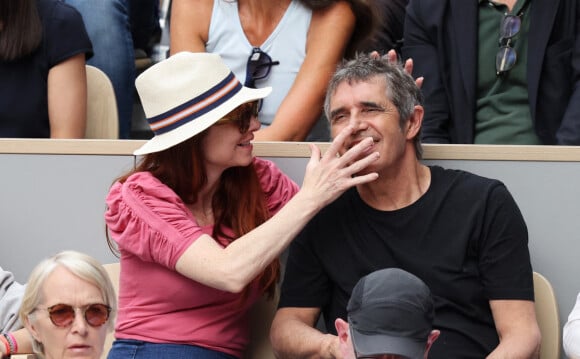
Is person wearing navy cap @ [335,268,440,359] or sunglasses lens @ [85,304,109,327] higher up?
person wearing navy cap @ [335,268,440,359]

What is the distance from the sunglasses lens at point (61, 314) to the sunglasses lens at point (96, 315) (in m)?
0.04

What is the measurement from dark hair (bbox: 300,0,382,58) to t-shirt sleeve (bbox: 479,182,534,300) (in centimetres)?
107

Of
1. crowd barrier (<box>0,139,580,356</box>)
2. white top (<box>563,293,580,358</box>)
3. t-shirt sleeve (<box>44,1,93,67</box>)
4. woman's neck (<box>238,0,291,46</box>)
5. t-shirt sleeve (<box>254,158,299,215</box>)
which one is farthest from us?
woman's neck (<box>238,0,291,46</box>)

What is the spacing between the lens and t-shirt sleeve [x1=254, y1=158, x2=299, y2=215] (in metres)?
3.17

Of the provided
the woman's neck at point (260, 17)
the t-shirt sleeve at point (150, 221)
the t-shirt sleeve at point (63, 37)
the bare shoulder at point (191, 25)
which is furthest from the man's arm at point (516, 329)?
the t-shirt sleeve at point (63, 37)

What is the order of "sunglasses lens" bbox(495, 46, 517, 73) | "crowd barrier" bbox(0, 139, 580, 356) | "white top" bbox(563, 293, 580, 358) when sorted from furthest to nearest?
"sunglasses lens" bbox(495, 46, 517, 73), "crowd barrier" bbox(0, 139, 580, 356), "white top" bbox(563, 293, 580, 358)

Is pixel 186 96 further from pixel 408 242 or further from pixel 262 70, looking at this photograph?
pixel 262 70

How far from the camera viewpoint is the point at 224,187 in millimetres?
3162

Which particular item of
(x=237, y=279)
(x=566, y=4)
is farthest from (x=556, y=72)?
(x=237, y=279)

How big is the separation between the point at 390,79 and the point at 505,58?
2.49ft

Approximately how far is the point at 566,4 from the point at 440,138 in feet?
1.87

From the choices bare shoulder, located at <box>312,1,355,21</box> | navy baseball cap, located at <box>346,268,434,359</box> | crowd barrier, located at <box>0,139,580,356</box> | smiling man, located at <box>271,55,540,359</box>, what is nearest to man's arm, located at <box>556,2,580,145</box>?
crowd barrier, located at <box>0,139,580,356</box>

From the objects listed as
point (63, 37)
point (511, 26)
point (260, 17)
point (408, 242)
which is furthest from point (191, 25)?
point (408, 242)

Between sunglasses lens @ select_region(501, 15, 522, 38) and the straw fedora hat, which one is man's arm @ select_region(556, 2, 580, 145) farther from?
the straw fedora hat
